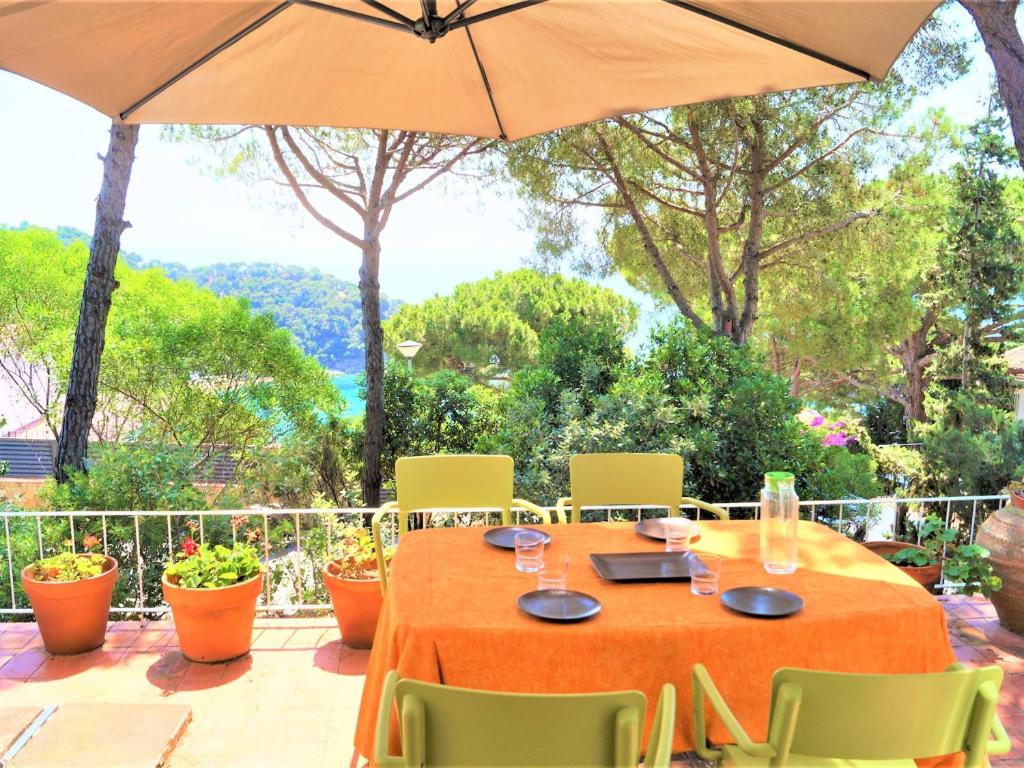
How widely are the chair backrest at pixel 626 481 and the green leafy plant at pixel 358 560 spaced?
860 millimetres

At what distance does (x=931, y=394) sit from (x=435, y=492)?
40.9ft

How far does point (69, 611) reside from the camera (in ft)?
10.8

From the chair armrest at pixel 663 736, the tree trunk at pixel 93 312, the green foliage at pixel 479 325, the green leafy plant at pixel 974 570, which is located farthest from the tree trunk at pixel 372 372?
the chair armrest at pixel 663 736

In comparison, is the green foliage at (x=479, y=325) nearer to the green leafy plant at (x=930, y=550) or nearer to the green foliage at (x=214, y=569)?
the green leafy plant at (x=930, y=550)

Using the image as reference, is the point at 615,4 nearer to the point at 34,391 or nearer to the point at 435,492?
the point at 435,492

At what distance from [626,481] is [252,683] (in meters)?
1.66

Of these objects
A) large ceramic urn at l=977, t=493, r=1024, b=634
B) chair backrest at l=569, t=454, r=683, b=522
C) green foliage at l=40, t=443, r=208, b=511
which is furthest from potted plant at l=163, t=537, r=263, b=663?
large ceramic urn at l=977, t=493, r=1024, b=634

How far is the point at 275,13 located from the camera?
252 centimetres

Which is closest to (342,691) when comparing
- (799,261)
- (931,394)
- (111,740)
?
(111,740)

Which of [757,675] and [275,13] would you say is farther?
[275,13]

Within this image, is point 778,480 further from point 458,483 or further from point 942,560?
point 942,560

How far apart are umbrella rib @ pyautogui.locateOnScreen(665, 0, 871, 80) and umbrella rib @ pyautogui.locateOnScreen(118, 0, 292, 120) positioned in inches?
46.0

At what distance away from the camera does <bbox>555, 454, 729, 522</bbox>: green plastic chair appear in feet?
10.7

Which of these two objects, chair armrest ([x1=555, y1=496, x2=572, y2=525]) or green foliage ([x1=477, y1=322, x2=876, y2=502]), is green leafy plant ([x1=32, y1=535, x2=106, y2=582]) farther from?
green foliage ([x1=477, y1=322, x2=876, y2=502])
